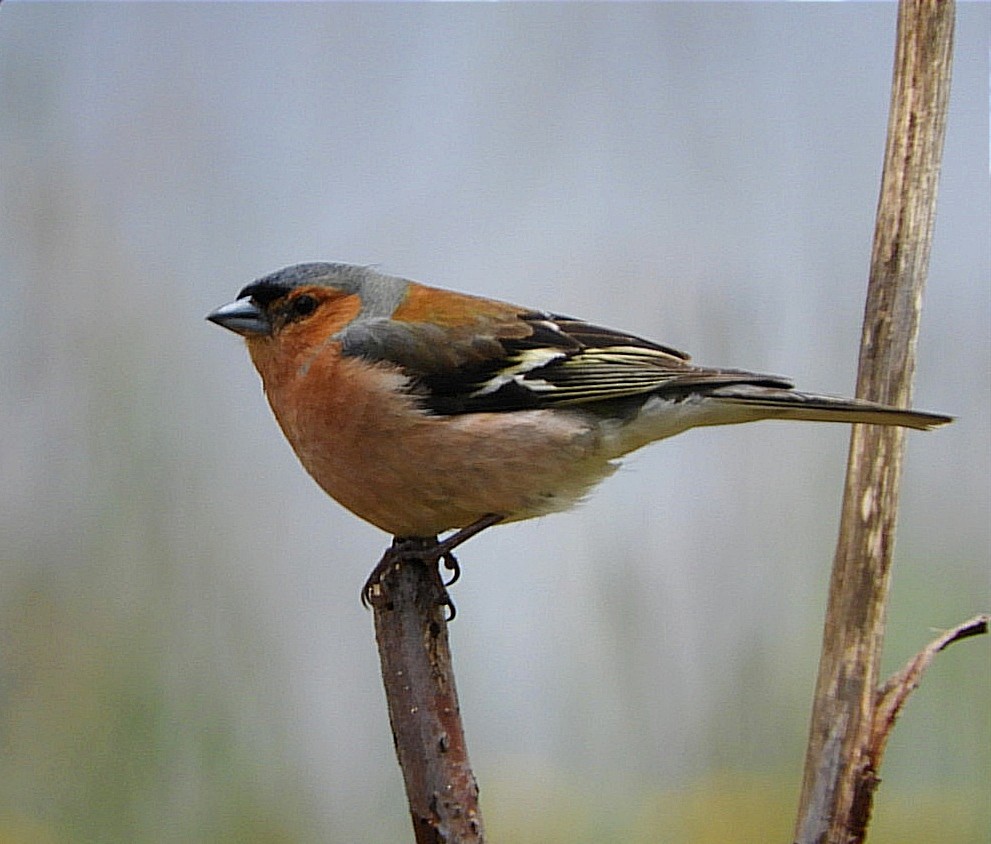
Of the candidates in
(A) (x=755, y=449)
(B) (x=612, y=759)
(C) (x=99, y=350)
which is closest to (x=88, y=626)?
(C) (x=99, y=350)

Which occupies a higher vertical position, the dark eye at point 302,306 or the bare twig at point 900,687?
the dark eye at point 302,306

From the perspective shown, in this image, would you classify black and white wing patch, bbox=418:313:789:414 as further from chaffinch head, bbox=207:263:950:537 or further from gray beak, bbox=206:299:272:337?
gray beak, bbox=206:299:272:337

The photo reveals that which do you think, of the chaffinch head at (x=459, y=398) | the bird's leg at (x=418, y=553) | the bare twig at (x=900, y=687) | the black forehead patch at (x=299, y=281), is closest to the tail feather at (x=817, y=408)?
the chaffinch head at (x=459, y=398)

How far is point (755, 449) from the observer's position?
167 cm

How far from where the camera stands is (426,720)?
0.96 m

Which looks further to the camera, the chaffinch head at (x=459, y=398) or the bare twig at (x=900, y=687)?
the chaffinch head at (x=459, y=398)

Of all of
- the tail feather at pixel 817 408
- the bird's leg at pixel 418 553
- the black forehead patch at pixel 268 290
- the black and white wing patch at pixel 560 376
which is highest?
the black forehead patch at pixel 268 290

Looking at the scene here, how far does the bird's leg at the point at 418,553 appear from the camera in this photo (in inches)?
44.1

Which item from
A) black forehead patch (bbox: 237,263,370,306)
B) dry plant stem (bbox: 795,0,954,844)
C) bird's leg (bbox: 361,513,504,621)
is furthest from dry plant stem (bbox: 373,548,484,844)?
black forehead patch (bbox: 237,263,370,306)

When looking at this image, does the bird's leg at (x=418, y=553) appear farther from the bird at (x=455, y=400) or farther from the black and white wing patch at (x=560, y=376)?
the black and white wing patch at (x=560, y=376)

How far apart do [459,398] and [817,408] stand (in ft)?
1.23

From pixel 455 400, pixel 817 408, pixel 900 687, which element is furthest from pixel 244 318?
pixel 900 687

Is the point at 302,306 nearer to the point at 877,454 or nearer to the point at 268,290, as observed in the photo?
the point at 268,290

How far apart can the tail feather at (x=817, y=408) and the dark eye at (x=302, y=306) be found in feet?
1.53
